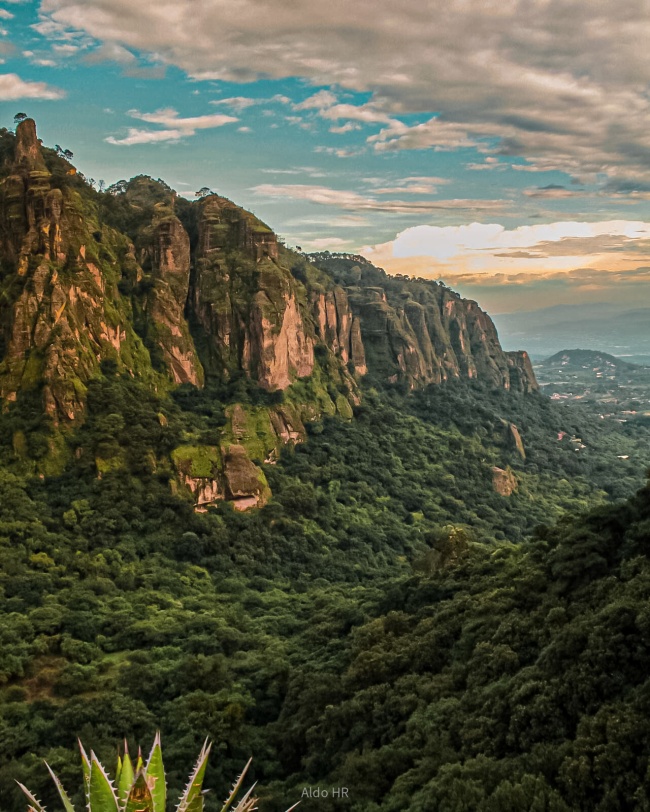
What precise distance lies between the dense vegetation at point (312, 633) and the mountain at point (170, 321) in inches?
100

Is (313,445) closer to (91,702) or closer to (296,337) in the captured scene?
(296,337)

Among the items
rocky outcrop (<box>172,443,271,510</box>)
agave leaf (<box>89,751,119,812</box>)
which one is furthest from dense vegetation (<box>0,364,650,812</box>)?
agave leaf (<box>89,751,119,812</box>)

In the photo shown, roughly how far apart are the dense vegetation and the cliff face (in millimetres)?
48270

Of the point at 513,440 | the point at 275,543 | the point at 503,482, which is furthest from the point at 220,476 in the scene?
the point at 513,440

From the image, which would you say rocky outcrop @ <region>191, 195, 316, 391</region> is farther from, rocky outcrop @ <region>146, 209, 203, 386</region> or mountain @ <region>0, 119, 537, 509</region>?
rocky outcrop @ <region>146, 209, 203, 386</region>

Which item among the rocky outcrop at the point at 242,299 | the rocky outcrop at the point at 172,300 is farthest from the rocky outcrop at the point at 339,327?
the rocky outcrop at the point at 172,300

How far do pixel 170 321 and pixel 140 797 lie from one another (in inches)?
3078

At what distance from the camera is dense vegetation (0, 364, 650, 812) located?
21922 mm

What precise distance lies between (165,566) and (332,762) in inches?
1285

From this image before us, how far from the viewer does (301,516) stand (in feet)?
241

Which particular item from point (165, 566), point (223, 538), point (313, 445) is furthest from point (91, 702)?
point (313, 445)

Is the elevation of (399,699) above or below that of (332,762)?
above

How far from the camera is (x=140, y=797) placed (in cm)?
767

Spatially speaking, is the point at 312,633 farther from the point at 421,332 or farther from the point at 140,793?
the point at 421,332
